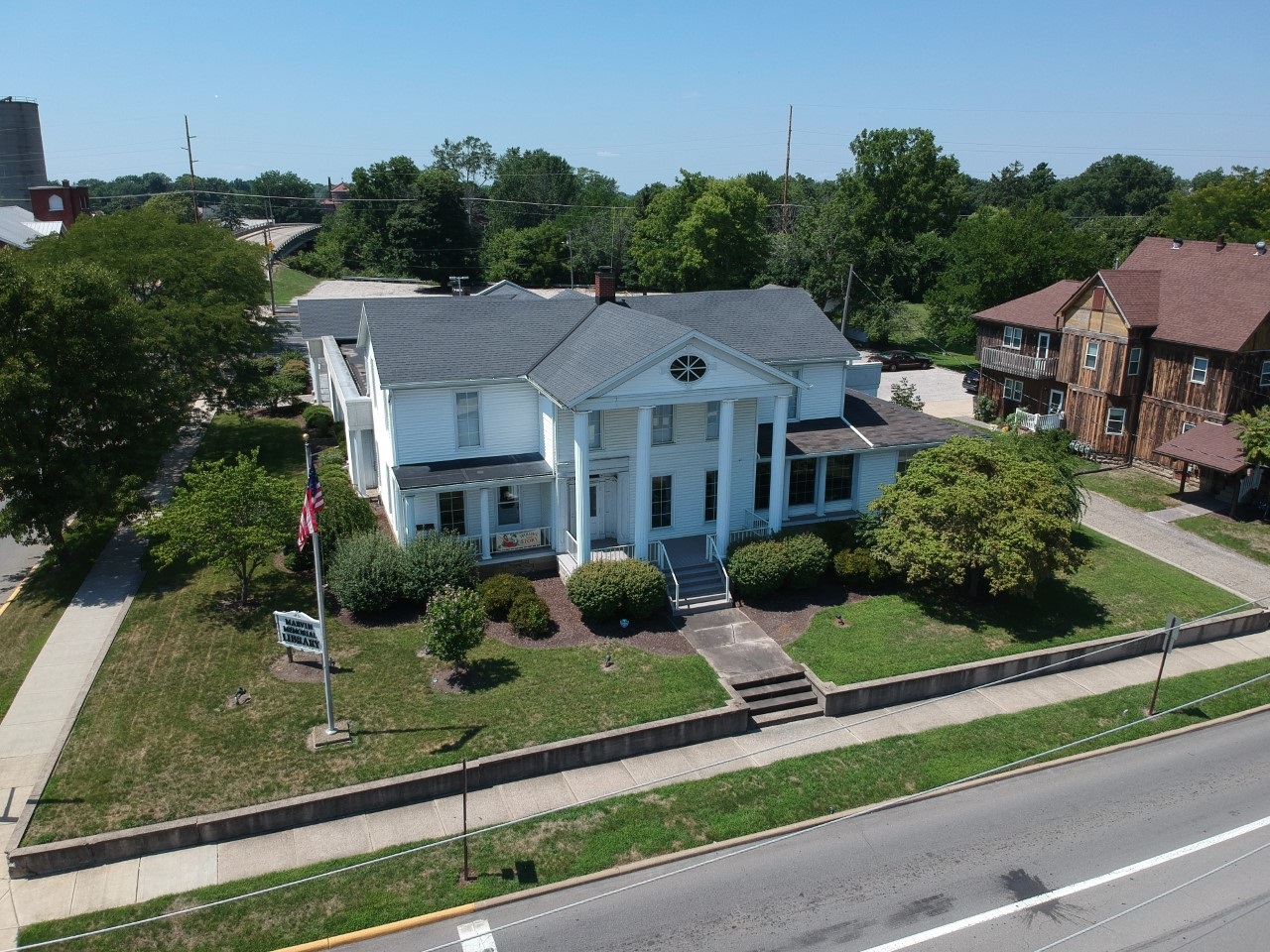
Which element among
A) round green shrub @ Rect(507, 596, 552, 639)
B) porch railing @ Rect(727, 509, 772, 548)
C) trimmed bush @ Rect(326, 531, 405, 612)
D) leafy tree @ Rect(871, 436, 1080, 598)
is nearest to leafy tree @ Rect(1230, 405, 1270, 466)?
leafy tree @ Rect(871, 436, 1080, 598)

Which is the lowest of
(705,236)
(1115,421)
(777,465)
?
(1115,421)

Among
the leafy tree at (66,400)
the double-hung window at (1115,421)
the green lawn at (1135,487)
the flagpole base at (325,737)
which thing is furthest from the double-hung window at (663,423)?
the double-hung window at (1115,421)

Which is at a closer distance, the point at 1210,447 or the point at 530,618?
the point at 530,618

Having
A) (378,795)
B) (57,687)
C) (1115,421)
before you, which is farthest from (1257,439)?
(57,687)

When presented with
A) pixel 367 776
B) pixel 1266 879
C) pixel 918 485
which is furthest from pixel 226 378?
pixel 1266 879

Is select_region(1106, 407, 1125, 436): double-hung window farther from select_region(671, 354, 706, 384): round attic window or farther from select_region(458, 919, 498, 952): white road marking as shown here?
select_region(458, 919, 498, 952): white road marking

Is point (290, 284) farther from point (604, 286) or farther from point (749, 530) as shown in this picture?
point (749, 530)
